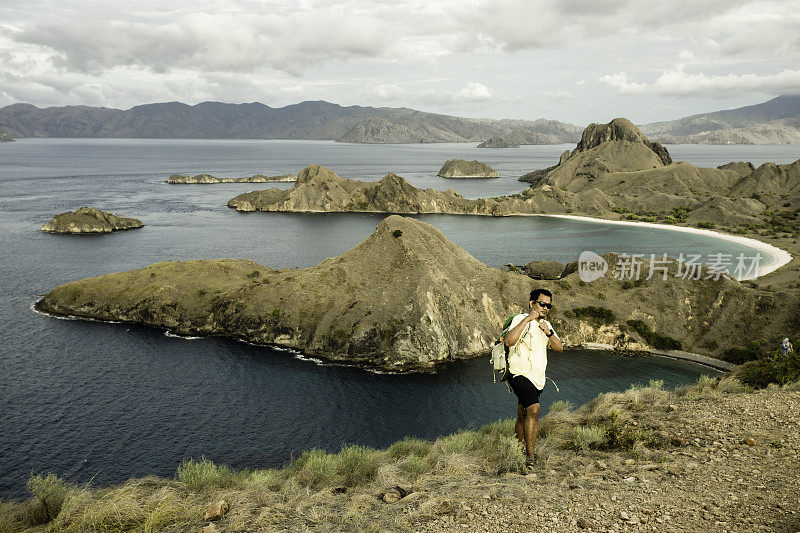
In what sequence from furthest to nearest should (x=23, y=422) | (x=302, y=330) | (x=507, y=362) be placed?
(x=302, y=330) → (x=23, y=422) → (x=507, y=362)

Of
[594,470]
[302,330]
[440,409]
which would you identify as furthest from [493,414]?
[594,470]

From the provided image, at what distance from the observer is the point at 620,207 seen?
7195 inches

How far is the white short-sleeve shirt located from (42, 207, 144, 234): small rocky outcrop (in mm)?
151791

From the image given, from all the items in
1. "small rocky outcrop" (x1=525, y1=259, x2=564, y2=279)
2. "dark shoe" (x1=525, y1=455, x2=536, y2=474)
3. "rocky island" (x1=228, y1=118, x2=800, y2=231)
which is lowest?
"small rocky outcrop" (x1=525, y1=259, x2=564, y2=279)

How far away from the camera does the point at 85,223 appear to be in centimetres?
13488

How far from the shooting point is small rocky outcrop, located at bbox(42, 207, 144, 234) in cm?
13312

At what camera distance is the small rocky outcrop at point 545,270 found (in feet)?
306

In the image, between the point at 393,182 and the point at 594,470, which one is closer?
the point at 594,470

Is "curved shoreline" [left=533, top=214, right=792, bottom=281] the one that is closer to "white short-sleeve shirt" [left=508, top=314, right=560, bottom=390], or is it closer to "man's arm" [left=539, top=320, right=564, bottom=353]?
"man's arm" [left=539, top=320, right=564, bottom=353]

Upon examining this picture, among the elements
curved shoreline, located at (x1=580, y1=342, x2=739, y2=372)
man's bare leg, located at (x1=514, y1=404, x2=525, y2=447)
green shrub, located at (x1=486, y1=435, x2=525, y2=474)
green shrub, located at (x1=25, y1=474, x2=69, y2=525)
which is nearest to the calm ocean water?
curved shoreline, located at (x1=580, y1=342, x2=739, y2=372)

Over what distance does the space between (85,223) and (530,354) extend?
154742 mm

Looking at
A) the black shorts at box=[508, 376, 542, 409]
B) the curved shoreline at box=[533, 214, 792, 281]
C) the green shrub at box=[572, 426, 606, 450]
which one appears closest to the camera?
the black shorts at box=[508, 376, 542, 409]

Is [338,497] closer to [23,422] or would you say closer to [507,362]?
[507,362]

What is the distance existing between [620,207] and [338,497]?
192m
